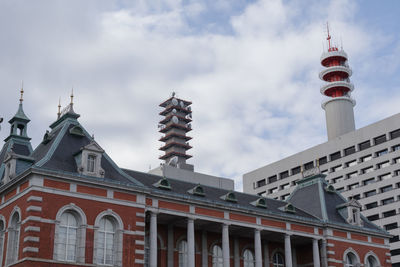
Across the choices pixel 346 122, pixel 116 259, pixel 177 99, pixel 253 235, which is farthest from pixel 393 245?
pixel 177 99

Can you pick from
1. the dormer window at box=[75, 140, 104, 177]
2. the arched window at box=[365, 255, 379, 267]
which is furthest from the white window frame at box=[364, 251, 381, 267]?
the dormer window at box=[75, 140, 104, 177]

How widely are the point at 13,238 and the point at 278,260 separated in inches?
1004

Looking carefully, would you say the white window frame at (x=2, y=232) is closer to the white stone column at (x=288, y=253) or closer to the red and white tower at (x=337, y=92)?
the white stone column at (x=288, y=253)

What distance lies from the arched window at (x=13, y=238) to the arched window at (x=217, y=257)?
1738 cm

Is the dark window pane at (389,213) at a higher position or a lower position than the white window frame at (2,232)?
higher

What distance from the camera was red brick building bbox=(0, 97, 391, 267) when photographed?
42094 millimetres

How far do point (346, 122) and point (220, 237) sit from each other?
72.8m

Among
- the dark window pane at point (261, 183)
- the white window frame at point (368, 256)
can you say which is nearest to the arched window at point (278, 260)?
the white window frame at point (368, 256)

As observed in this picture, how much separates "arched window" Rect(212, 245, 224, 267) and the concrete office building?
155 feet

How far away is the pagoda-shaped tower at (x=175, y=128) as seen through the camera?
566 feet

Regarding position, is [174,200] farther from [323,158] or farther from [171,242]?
[323,158]

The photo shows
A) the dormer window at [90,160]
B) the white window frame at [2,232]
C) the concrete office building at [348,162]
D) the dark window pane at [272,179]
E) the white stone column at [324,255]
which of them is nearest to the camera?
the white window frame at [2,232]

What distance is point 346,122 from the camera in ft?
397

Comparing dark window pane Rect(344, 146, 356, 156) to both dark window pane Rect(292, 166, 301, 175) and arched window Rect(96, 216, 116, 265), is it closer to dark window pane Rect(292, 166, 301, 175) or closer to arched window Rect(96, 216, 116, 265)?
dark window pane Rect(292, 166, 301, 175)
